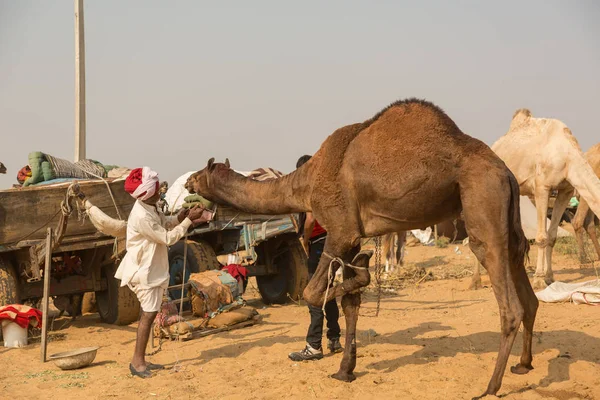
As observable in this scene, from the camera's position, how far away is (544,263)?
12594mm

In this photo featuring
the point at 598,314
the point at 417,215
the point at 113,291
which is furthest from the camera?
the point at 113,291

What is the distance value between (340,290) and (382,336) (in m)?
2.33

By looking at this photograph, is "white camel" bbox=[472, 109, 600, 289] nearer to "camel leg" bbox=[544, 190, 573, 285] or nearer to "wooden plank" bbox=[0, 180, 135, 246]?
"camel leg" bbox=[544, 190, 573, 285]

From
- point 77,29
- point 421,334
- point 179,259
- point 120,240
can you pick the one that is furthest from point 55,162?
point 77,29

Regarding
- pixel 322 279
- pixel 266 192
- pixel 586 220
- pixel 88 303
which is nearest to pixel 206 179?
pixel 266 192

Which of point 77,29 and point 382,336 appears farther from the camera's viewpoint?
point 77,29

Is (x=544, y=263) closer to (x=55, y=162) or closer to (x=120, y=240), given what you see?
(x=120, y=240)

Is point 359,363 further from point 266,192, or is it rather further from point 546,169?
point 546,169

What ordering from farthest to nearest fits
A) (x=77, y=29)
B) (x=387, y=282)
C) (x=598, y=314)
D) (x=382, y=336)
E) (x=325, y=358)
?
1. (x=77, y=29)
2. (x=387, y=282)
3. (x=598, y=314)
4. (x=382, y=336)
5. (x=325, y=358)

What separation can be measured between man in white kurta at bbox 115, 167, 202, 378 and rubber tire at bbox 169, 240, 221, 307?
351cm

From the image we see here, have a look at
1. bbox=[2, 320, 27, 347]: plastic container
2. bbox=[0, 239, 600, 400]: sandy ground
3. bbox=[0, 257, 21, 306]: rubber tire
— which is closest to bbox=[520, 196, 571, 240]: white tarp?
bbox=[0, 239, 600, 400]: sandy ground

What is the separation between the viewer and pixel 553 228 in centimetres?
1302

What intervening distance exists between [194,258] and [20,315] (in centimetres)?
293

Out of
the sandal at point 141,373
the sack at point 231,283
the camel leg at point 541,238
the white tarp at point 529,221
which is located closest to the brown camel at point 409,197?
the sandal at point 141,373
